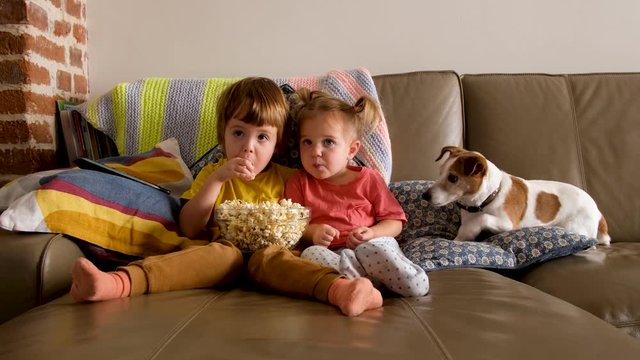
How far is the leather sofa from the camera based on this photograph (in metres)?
0.72

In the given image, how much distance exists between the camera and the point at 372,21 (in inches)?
79.7

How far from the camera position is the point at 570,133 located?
1.78m

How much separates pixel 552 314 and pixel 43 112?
1574 mm

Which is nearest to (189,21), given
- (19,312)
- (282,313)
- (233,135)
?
(233,135)

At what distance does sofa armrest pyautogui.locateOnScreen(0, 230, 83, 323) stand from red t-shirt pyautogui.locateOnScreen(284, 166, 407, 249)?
1.98 ft

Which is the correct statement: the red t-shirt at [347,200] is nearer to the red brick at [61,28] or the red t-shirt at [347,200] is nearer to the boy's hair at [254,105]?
the boy's hair at [254,105]

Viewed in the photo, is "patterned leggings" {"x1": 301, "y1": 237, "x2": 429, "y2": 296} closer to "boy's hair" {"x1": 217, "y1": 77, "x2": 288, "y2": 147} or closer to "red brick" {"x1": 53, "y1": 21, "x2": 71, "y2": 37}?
"boy's hair" {"x1": 217, "y1": 77, "x2": 288, "y2": 147}

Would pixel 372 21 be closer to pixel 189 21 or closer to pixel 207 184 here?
pixel 189 21

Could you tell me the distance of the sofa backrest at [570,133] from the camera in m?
1.75

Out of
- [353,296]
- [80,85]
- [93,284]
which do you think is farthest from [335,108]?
[80,85]

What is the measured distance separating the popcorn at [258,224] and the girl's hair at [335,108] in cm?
33

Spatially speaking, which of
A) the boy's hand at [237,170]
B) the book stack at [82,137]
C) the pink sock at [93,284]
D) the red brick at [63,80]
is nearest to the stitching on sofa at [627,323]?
the boy's hand at [237,170]

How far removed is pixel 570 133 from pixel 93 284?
151 cm

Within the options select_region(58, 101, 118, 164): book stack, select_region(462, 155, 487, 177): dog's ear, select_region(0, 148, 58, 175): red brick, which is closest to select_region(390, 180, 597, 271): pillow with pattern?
select_region(462, 155, 487, 177): dog's ear
